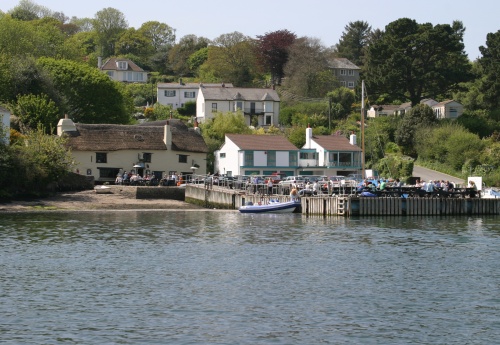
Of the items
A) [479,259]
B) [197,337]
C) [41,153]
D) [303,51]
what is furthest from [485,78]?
[197,337]

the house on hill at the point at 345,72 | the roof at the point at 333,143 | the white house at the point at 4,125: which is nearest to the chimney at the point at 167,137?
the white house at the point at 4,125

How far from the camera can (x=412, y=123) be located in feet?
380

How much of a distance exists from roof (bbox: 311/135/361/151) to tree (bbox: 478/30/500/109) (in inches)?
917

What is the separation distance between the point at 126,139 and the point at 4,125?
48.7ft

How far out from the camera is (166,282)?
41344 mm

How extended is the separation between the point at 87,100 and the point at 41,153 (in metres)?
32.1

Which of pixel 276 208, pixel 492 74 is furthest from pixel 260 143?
pixel 492 74

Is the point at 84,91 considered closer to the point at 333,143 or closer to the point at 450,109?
the point at 333,143

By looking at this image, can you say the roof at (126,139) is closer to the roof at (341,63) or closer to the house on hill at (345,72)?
the roof at (341,63)

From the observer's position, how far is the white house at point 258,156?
10150cm

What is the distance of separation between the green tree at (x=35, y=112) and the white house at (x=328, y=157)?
2888 cm

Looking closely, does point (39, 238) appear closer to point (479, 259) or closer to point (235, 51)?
point (479, 259)

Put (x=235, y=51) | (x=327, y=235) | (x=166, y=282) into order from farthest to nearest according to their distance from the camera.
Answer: (x=235, y=51) < (x=327, y=235) < (x=166, y=282)

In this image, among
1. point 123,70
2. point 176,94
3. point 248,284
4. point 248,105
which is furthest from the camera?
point 123,70
